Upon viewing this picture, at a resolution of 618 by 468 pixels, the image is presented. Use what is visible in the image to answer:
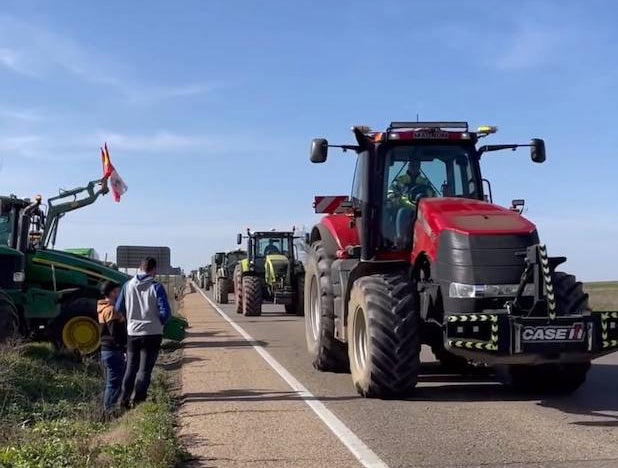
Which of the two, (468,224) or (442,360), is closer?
(468,224)

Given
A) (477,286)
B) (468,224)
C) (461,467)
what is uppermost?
(468,224)

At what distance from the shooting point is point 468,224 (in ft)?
29.1

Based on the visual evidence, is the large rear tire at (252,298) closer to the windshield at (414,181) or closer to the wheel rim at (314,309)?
the wheel rim at (314,309)

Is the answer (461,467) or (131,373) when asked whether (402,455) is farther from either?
(131,373)

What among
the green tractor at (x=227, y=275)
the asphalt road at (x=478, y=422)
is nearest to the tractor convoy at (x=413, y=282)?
the asphalt road at (x=478, y=422)

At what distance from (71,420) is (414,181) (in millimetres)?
4949

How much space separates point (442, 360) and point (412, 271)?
269cm

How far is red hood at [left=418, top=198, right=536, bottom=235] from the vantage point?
8.78 meters

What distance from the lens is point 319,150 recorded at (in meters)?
10.1

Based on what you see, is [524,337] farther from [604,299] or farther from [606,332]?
[604,299]

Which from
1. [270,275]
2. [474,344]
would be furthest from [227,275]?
[474,344]

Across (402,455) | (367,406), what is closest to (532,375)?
(367,406)

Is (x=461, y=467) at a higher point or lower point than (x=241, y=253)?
lower

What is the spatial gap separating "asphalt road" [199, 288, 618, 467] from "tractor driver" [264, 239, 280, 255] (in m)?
16.2
